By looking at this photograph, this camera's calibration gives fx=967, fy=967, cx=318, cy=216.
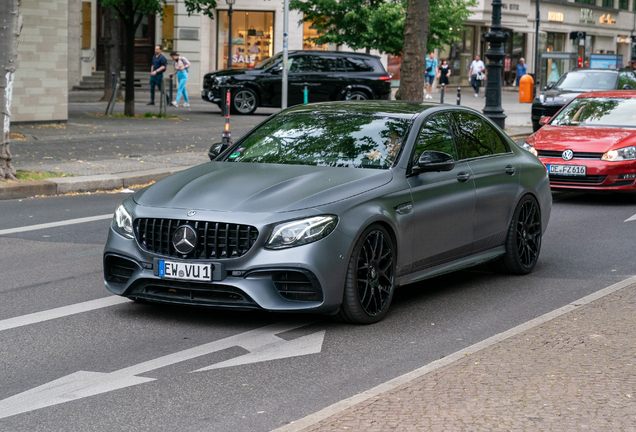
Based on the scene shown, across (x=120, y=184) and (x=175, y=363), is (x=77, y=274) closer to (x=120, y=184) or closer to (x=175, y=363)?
(x=175, y=363)

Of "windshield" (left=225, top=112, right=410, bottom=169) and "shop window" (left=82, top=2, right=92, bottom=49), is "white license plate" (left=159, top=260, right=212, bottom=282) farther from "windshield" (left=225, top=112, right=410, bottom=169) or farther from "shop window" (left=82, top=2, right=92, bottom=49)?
"shop window" (left=82, top=2, right=92, bottom=49)

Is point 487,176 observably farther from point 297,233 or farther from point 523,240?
point 297,233

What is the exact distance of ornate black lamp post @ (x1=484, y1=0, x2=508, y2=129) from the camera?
2303 centimetres

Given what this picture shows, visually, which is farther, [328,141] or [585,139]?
[585,139]

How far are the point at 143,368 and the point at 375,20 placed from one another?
3021 centimetres

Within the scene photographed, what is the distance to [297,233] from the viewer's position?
19.7 feet

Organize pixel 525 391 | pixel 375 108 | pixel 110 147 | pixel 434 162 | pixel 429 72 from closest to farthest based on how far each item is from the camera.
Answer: pixel 525 391 → pixel 434 162 → pixel 375 108 → pixel 110 147 → pixel 429 72

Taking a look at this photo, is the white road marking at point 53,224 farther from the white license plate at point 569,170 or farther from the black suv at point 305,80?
the black suv at point 305,80

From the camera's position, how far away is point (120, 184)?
14461 millimetres

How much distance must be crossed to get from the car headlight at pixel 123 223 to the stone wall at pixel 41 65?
15.8 meters

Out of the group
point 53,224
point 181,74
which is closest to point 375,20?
point 181,74

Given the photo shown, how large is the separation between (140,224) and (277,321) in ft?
3.69

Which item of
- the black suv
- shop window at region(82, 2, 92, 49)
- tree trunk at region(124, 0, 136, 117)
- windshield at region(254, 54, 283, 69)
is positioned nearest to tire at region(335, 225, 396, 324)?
tree trunk at region(124, 0, 136, 117)

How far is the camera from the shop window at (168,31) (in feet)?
137
